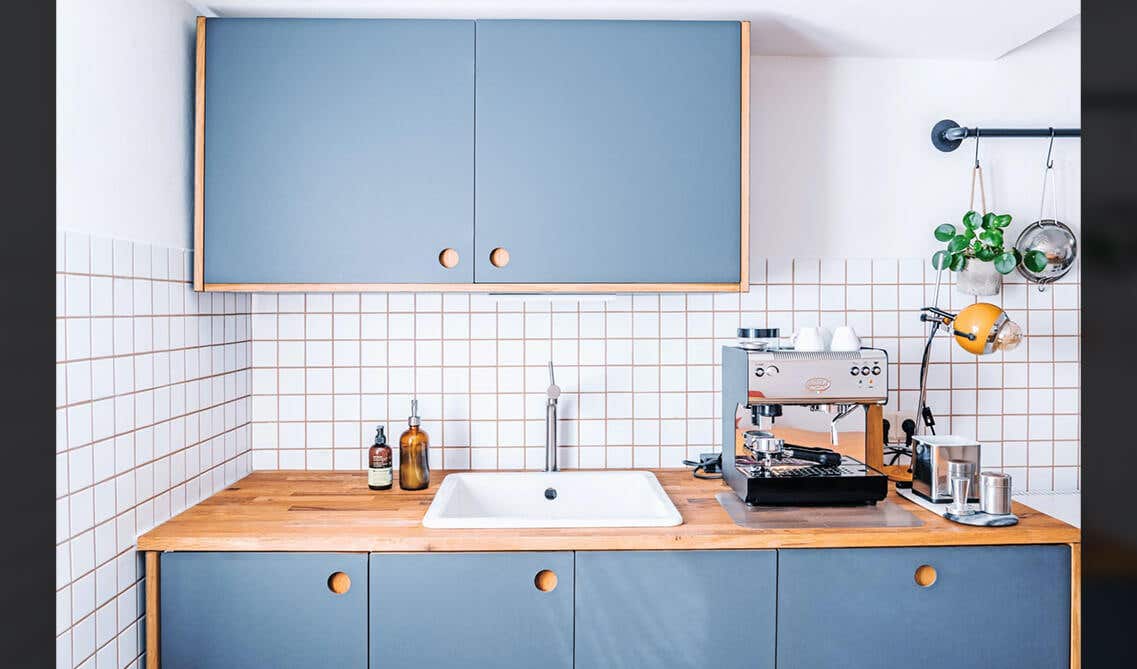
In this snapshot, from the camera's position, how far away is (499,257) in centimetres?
196

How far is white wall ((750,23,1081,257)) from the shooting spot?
7.52 feet

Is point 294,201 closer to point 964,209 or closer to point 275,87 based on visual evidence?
point 275,87

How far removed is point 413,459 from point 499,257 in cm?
58

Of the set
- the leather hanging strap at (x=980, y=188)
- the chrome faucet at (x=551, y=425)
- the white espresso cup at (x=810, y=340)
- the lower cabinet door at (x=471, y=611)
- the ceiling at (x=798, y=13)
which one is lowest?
the lower cabinet door at (x=471, y=611)

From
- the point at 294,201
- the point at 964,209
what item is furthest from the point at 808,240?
the point at 294,201

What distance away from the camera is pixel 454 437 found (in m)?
2.29

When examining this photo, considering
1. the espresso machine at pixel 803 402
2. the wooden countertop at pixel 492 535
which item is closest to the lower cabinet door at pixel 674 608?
the wooden countertop at pixel 492 535

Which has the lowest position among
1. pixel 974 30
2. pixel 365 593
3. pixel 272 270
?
pixel 365 593

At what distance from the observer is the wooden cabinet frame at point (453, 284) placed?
6.26 feet

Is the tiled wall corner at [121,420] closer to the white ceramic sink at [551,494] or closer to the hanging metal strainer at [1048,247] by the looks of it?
the white ceramic sink at [551,494]

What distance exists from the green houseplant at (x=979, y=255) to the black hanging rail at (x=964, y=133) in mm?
214

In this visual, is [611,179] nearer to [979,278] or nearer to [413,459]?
[413,459]

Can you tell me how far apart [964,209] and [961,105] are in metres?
0.31

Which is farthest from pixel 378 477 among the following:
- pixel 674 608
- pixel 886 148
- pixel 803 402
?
pixel 886 148
